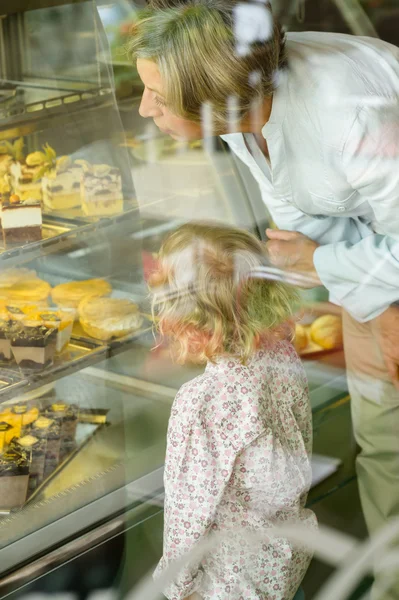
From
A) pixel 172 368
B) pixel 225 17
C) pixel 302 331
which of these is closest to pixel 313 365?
pixel 302 331

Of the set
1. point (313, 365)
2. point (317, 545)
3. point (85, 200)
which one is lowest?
point (317, 545)

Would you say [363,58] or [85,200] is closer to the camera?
[363,58]

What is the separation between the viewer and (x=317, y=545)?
5.12 feet

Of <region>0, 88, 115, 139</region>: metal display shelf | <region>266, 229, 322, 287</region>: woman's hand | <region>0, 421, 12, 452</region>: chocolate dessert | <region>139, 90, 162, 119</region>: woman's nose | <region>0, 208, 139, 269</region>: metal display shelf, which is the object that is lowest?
<region>0, 421, 12, 452</region>: chocolate dessert

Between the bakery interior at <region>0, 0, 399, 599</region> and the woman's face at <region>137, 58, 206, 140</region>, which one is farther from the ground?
the woman's face at <region>137, 58, 206, 140</region>

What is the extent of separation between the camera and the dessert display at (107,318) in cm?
172

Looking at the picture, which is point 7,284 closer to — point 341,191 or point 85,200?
point 85,200

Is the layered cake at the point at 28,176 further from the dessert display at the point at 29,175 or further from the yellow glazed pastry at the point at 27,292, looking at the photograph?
the yellow glazed pastry at the point at 27,292

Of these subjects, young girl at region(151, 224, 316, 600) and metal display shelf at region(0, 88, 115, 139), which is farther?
metal display shelf at region(0, 88, 115, 139)

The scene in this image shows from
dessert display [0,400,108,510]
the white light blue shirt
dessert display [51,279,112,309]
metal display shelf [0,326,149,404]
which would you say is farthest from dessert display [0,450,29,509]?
the white light blue shirt

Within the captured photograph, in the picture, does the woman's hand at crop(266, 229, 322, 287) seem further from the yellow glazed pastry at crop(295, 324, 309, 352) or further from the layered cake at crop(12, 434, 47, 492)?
the layered cake at crop(12, 434, 47, 492)

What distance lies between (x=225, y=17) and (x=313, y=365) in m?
0.89

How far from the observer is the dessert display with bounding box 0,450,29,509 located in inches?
59.2

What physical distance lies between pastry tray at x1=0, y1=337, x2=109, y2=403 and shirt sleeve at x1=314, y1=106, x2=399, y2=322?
48cm
